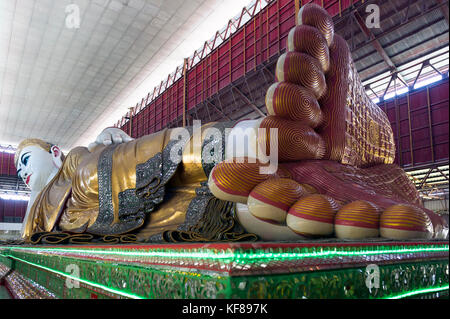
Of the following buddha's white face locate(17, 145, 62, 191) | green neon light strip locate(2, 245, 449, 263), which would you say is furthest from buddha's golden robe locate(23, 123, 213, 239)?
green neon light strip locate(2, 245, 449, 263)

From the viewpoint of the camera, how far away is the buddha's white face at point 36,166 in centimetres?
389

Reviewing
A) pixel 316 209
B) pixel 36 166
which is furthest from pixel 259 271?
pixel 36 166

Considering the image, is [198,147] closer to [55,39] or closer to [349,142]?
[349,142]

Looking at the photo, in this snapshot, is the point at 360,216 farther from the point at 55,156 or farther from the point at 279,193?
the point at 55,156

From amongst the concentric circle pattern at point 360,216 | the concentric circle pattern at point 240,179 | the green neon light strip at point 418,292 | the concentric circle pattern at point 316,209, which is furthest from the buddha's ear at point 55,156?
the green neon light strip at point 418,292

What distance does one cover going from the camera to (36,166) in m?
3.91

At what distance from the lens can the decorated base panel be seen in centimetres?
51

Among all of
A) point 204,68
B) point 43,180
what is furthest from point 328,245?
point 204,68

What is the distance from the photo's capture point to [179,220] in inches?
79.4

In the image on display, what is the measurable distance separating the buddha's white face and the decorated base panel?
129 inches

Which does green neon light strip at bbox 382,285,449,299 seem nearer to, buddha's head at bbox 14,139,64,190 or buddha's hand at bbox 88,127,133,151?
buddha's hand at bbox 88,127,133,151
